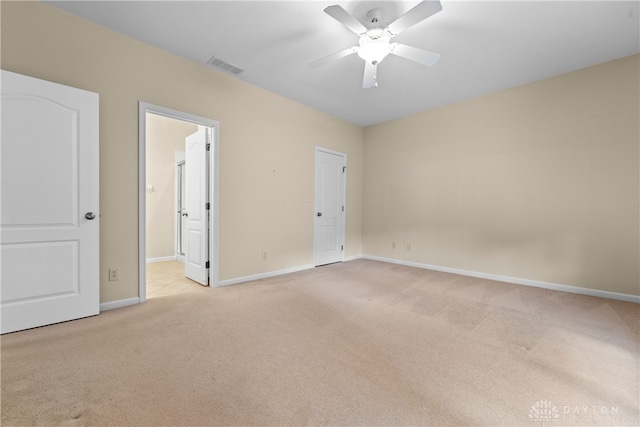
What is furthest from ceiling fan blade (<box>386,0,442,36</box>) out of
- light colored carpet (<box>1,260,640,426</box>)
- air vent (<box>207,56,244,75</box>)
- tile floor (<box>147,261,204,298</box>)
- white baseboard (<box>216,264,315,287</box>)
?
tile floor (<box>147,261,204,298</box>)

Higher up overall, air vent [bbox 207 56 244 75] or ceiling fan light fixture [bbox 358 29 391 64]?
air vent [bbox 207 56 244 75]

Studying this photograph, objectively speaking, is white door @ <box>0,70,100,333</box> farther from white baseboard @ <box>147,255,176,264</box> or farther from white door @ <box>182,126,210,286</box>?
white baseboard @ <box>147,255,176,264</box>

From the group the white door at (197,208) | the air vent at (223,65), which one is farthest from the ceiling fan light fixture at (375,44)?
the white door at (197,208)

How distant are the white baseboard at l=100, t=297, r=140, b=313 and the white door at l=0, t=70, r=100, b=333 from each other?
0.12 m

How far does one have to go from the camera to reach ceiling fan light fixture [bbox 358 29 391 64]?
232 centimetres


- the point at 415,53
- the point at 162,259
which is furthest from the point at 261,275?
the point at 415,53

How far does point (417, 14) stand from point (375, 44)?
0.49m

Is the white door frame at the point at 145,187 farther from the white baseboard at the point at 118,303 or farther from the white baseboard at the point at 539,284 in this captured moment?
the white baseboard at the point at 539,284

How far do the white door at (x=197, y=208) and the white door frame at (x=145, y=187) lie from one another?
0.09 metres

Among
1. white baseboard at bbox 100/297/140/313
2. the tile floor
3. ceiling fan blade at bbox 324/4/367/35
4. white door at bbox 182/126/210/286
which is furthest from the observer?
white door at bbox 182/126/210/286

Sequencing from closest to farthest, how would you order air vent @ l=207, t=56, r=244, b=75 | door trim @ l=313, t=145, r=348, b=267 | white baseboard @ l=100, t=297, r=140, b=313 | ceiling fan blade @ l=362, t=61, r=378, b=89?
1. ceiling fan blade @ l=362, t=61, r=378, b=89
2. white baseboard @ l=100, t=297, r=140, b=313
3. air vent @ l=207, t=56, r=244, b=75
4. door trim @ l=313, t=145, r=348, b=267

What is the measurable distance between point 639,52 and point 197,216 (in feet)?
18.3

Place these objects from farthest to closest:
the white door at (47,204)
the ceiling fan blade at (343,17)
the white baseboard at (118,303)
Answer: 1. the white baseboard at (118,303)
2. the white door at (47,204)
3. the ceiling fan blade at (343,17)

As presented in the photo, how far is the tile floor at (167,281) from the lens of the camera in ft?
10.8
